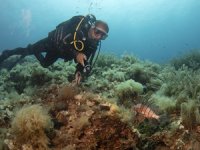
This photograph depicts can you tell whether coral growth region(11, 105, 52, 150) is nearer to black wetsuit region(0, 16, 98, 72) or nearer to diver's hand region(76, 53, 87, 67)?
diver's hand region(76, 53, 87, 67)

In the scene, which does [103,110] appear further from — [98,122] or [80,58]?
[80,58]

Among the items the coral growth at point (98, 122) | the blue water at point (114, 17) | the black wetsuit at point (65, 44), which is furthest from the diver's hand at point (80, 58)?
the blue water at point (114, 17)

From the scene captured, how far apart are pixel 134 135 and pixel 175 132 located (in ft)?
2.55

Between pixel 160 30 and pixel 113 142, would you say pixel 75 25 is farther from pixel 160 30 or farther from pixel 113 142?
pixel 160 30

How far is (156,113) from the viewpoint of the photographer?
5484 mm

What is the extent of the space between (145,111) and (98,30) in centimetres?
348

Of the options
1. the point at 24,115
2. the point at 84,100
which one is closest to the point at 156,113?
the point at 84,100

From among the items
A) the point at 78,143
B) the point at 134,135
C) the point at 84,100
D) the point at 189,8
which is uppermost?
the point at 189,8

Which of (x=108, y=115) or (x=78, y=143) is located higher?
(x=108, y=115)

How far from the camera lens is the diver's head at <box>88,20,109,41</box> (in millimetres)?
8086

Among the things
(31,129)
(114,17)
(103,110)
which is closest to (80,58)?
(103,110)

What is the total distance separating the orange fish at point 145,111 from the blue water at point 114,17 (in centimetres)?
4907

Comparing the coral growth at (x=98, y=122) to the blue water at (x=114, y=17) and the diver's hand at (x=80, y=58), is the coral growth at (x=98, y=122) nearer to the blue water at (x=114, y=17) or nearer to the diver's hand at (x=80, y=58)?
the diver's hand at (x=80, y=58)

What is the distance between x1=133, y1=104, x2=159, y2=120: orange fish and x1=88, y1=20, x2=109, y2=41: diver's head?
10.6 feet
